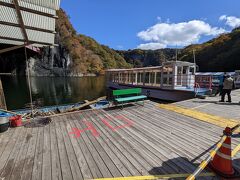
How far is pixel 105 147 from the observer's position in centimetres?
420

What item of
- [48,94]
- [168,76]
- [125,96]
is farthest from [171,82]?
[48,94]

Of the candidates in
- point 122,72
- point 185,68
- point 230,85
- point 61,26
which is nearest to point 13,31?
point 230,85

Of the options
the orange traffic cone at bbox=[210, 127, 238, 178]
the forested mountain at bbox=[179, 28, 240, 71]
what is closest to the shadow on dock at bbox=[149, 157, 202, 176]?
the orange traffic cone at bbox=[210, 127, 238, 178]

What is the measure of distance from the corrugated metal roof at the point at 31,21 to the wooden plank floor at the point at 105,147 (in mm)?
3270

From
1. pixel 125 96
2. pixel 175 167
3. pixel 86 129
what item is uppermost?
pixel 125 96

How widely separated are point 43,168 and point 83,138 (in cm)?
151

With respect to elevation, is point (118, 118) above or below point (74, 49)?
below

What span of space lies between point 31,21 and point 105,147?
436 centimetres

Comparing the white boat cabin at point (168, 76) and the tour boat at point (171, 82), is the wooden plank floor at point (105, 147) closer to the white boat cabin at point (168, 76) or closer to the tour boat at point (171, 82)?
the tour boat at point (171, 82)

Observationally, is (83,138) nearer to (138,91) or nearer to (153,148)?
(153,148)

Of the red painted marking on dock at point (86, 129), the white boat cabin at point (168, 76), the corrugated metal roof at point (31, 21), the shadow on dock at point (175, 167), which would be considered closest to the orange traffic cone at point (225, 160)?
the shadow on dock at point (175, 167)

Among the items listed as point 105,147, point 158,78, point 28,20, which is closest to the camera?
point 105,147

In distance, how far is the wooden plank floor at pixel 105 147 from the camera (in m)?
3.28

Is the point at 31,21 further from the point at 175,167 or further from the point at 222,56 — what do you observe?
the point at 222,56
